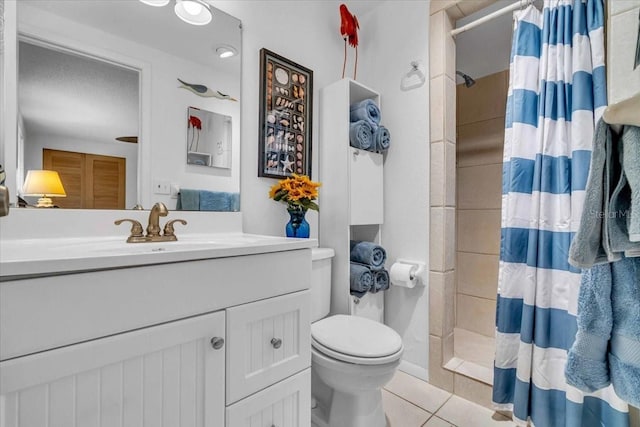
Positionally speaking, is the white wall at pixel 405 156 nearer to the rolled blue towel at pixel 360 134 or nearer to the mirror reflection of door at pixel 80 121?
the rolled blue towel at pixel 360 134

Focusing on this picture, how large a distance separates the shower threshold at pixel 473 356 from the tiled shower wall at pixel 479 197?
5.1 inches

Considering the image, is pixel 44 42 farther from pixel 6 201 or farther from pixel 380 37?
pixel 380 37

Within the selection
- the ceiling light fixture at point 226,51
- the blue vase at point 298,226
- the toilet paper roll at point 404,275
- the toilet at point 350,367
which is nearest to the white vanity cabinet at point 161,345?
the toilet at point 350,367

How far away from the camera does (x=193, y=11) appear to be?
134 centimetres

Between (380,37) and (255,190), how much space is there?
53.8 inches

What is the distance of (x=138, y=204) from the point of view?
46.2 inches

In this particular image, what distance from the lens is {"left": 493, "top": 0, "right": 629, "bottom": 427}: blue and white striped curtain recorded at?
119 cm

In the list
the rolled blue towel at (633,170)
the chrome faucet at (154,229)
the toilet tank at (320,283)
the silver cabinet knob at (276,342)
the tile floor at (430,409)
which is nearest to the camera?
the rolled blue towel at (633,170)

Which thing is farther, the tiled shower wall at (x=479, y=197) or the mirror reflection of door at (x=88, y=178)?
the tiled shower wall at (x=479, y=197)

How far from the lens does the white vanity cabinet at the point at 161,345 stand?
0.58 m

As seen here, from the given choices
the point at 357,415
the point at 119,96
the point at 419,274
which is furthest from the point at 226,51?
the point at 357,415

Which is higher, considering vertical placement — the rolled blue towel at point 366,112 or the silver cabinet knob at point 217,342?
the rolled blue towel at point 366,112

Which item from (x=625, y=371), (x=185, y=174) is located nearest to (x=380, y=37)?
(x=185, y=174)

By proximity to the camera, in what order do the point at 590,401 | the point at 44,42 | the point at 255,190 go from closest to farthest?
the point at 44,42
the point at 590,401
the point at 255,190
